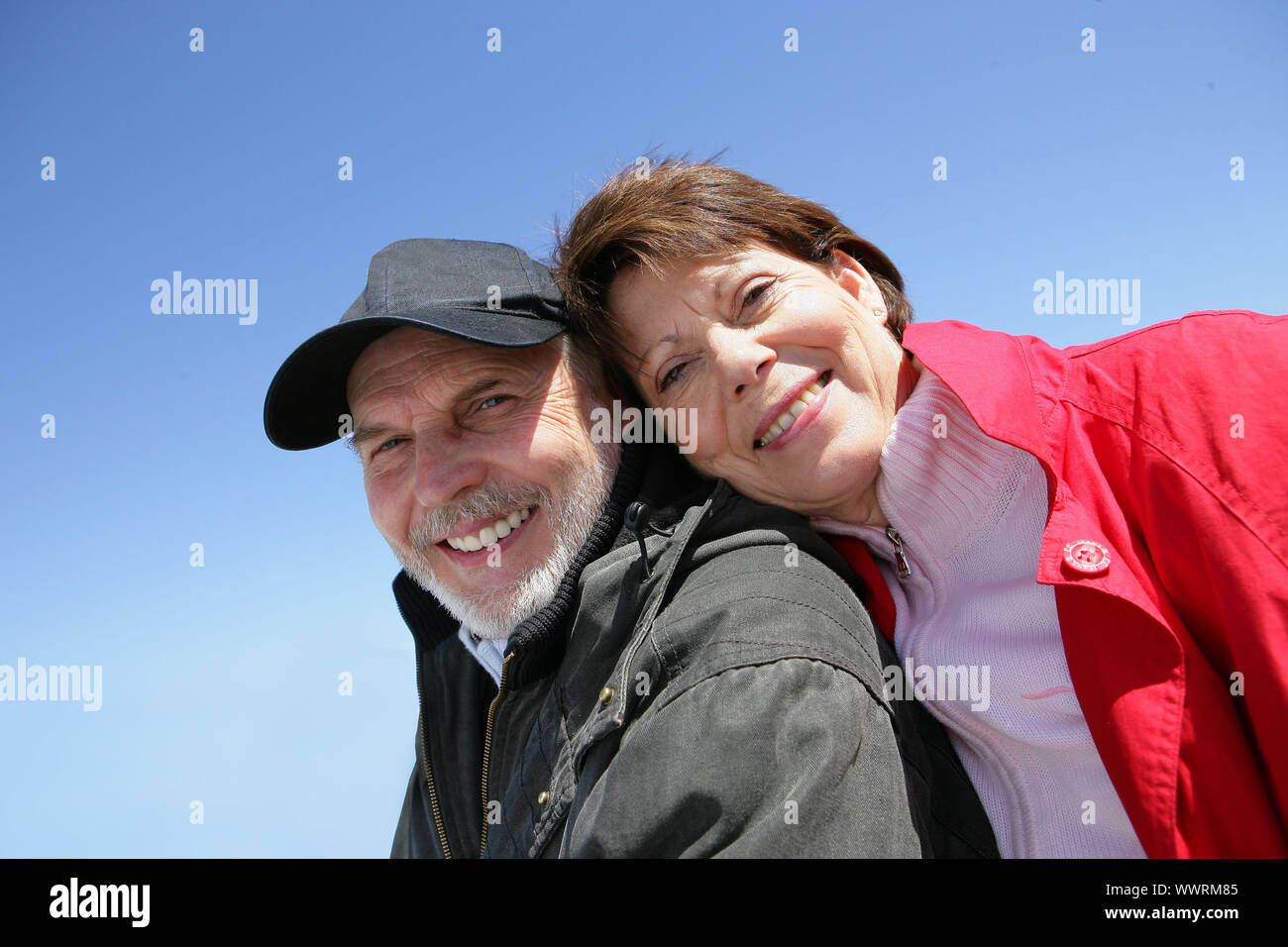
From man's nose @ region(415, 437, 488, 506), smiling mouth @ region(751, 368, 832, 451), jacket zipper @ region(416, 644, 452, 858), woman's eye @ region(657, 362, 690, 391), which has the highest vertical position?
woman's eye @ region(657, 362, 690, 391)

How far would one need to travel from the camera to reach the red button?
1568 mm

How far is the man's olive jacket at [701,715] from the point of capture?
1.51 metres

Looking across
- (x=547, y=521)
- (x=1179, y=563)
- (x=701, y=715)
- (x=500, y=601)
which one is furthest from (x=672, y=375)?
(x=1179, y=563)

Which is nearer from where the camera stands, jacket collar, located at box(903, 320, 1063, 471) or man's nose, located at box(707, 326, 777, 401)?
jacket collar, located at box(903, 320, 1063, 471)

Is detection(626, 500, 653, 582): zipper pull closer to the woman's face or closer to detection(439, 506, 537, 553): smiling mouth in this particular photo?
the woman's face

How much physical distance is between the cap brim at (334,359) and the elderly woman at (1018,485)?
Answer: 235 millimetres

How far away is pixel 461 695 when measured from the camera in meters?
2.62

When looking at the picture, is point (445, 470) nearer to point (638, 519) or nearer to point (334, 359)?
point (334, 359)

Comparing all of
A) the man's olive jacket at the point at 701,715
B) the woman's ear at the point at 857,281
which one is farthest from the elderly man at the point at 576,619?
the woman's ear at the point at 857,281

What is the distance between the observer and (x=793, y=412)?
6.81 feet

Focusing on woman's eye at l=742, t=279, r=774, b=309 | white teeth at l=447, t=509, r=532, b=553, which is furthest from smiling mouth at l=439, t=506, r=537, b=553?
woman's eye at l=742, t=279, r=774, b=309

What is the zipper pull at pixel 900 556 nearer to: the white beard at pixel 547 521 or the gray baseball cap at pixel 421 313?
the white beard at pixel 547 521
